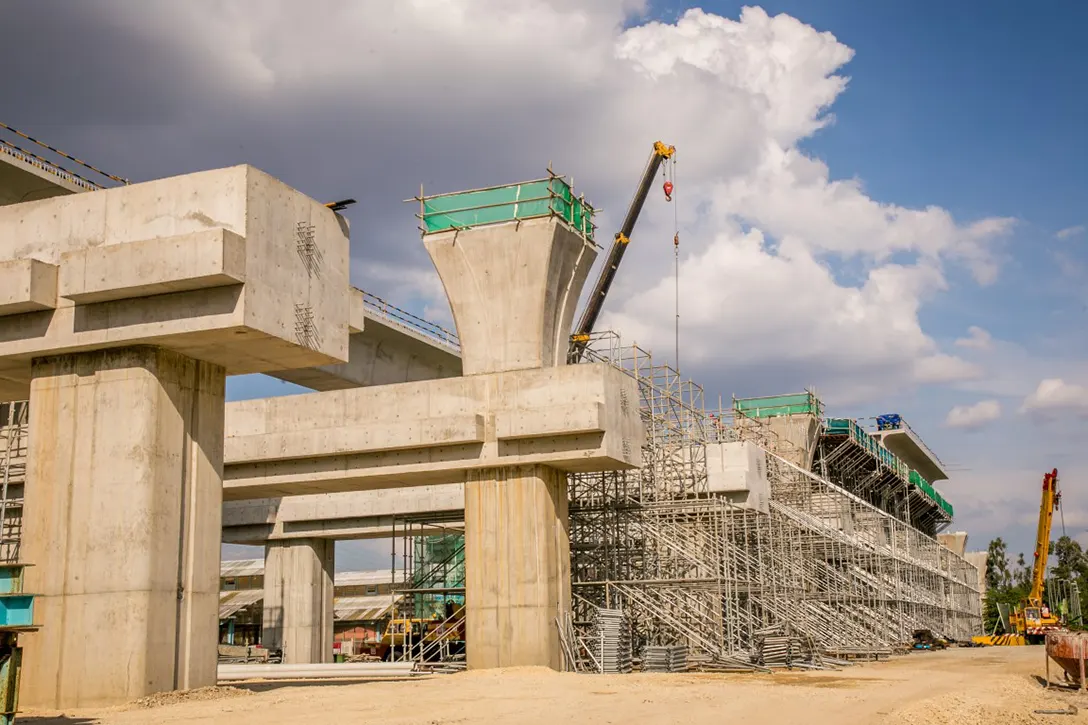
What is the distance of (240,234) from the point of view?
1805 cm

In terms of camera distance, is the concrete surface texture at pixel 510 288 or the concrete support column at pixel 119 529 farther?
the concrete surface texture at pixel 510 288

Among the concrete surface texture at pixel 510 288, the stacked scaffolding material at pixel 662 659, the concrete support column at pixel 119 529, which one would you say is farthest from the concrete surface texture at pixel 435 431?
the concrete support column at pixel 119 529

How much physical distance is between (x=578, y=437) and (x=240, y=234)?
37.5 ft

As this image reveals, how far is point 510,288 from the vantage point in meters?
28.5

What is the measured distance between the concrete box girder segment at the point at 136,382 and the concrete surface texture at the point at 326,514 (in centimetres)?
1944

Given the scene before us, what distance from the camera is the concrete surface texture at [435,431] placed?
89.0 feet

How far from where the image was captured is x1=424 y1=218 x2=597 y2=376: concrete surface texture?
92.6 ft

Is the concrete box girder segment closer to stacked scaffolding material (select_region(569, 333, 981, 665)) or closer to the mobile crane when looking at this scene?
stacked scaffolding material (select_region(569, 333, 981, 665))

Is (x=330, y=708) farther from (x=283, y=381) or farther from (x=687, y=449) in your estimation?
(x=283, y=381)

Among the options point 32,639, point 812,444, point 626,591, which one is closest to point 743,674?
point 626,591

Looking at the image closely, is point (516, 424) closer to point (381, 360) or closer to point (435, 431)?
point (435, 431)

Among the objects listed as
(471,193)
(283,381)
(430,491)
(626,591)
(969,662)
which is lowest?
(969,662)

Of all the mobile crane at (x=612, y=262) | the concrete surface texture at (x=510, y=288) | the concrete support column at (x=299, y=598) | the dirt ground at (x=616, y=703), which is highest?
A: the mobile crane at (x=612, y=262)

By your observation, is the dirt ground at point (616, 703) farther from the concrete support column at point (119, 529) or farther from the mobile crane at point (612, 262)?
the mobile crane at point (612, 262)
